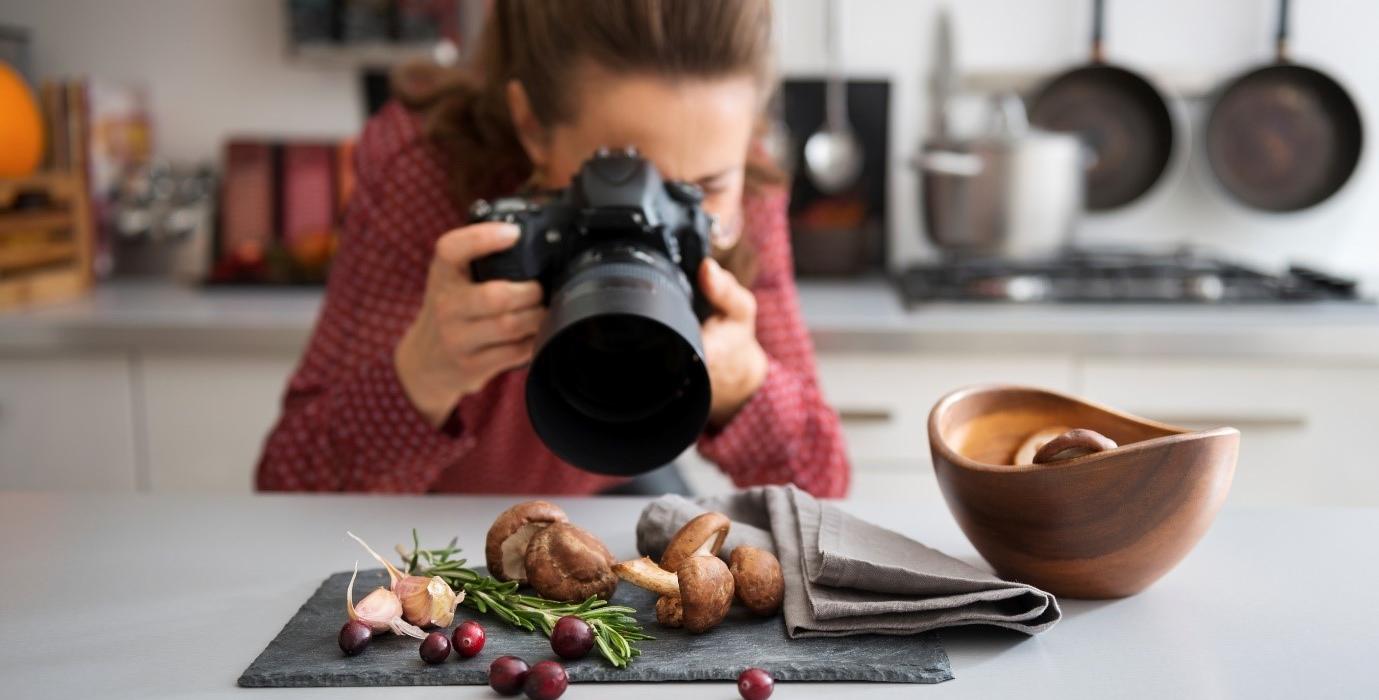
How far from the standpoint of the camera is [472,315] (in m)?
0.84

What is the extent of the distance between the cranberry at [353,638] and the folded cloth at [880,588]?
0.64ft

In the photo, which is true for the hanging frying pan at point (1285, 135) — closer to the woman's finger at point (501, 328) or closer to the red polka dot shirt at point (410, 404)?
the red polka dot shirt at point (410, 404)

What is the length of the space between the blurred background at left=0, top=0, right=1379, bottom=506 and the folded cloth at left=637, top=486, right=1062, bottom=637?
0.89m

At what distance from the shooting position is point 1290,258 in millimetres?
2031

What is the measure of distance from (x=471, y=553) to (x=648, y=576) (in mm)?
147

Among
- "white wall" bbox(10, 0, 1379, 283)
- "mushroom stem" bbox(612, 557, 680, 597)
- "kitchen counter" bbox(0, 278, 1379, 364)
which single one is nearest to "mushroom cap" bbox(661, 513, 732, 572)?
"mushroom stem" bbox(612, 557, 680, 597)

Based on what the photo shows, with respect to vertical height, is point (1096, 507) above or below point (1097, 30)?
below

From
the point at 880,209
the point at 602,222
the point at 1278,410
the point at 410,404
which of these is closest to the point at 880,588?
the point at 602,222

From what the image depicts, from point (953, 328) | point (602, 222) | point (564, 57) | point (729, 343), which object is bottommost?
point (953, 328)

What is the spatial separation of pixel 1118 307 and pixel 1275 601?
101cm

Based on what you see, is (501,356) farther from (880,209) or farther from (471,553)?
(880,209)

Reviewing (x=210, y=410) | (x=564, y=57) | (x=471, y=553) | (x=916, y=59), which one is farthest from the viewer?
(x=916, y=59)

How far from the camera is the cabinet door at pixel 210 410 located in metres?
1.62

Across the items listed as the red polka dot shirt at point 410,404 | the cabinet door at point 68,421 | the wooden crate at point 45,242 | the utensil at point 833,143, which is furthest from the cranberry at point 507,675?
the utensil at point 833,143
